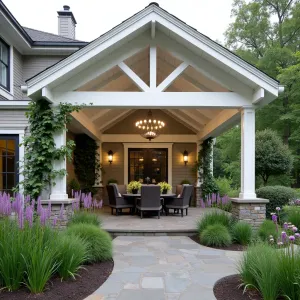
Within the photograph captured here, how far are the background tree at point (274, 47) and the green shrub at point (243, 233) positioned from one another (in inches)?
425

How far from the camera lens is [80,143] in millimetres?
11164

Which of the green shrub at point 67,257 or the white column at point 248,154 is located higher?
the white column at point 248,154

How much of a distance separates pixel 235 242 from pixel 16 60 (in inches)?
336

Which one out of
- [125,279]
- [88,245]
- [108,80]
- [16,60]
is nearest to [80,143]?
[16,60]

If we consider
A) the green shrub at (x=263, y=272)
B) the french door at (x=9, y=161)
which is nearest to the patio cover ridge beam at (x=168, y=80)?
the green shrub at (x=263, y=272)

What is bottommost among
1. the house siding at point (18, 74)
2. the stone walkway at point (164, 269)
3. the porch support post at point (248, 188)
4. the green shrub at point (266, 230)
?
the stone walkway at point (164, 269)

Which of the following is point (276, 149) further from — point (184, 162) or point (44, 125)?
point (44, 125)

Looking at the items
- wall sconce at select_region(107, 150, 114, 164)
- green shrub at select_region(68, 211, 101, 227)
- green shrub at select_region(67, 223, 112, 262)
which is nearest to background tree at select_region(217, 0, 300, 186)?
wall sconce at select_region(107, 150, 114, 164)

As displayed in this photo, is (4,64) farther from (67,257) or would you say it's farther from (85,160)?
(67,257)

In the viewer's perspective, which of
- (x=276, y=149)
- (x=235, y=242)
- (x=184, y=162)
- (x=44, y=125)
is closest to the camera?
(x=235, y=242)

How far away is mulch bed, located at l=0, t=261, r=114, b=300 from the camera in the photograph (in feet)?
10.5

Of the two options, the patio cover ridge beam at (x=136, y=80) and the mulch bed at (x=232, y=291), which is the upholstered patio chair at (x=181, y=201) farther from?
the mulch bed at (x=232, y=291)

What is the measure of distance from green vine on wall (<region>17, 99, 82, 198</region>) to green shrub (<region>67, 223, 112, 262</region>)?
5.77 ft

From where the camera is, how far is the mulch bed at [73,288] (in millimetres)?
3207
